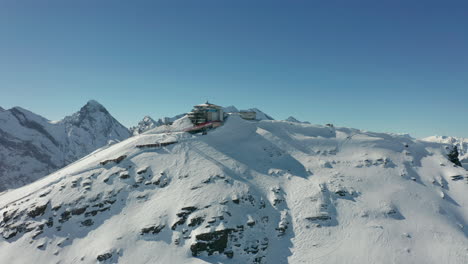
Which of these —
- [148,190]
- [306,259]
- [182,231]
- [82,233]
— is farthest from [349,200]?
[82,233]

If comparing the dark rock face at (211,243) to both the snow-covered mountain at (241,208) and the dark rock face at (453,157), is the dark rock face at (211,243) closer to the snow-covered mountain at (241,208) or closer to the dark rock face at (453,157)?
the snow-covered mountain at (241,208)

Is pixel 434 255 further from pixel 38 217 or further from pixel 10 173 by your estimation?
pixel 10 173

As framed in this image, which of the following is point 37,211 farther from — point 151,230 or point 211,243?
point 211,243

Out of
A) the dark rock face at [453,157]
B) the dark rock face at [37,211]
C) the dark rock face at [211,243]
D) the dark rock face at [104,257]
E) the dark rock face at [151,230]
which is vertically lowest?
the dark rock face at [104,257]

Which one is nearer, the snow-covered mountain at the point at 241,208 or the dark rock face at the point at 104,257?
the dark rock face at the point at 104,257

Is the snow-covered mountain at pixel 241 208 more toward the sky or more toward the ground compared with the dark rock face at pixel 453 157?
more toward the ground

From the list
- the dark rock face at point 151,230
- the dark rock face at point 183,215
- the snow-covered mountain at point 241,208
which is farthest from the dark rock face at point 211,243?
the dark rock face at point 151,230

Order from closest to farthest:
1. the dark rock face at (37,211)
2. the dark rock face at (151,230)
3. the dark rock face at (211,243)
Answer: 1. the dark rock face at (211,243)
2. the dark rock face at (151,230)
3. the dark rock face at (37,211)

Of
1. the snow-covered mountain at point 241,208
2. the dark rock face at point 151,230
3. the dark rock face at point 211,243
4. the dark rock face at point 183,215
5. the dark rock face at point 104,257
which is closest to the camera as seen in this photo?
the dark rock face at point 104,257
